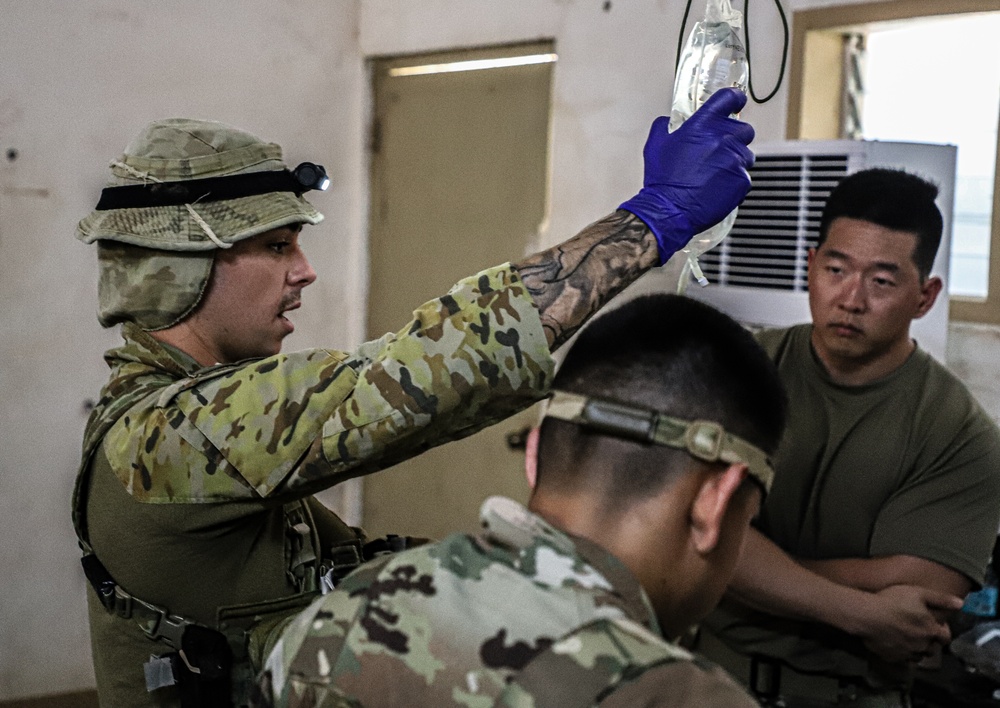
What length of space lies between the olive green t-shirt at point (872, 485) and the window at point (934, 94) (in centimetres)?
57

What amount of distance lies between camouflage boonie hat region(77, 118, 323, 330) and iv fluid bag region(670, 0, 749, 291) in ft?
1.96

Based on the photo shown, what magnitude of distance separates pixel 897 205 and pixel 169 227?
134 centimetres

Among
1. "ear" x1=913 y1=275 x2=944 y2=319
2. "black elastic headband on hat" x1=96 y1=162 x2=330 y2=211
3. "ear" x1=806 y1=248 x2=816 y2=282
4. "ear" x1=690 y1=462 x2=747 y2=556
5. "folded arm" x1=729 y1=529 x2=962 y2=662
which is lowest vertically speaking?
"folded arm" x1=729 y1=529 x2=962 y2=662

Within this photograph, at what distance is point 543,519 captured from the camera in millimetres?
1004

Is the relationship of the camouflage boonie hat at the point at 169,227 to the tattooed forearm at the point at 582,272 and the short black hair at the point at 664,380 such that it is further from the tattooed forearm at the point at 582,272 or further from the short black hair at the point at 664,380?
the short black hair at the point at 664,380

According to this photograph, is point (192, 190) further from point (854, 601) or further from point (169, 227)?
point (854, 601)

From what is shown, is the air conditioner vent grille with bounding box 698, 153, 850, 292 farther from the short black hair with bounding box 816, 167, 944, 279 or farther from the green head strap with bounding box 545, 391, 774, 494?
the green head strap with bounding box 545, 391, 774, 494

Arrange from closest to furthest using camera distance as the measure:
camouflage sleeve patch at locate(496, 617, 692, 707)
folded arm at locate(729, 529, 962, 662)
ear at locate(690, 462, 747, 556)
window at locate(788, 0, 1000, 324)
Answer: camouflage sleeve patch at locate(496, 617, 692, 707)
ear at locate(690, 462, 747, 556)
folded arm at locate(729, 529, 962, 662)
window at locate(788, 0, 1000, 324)

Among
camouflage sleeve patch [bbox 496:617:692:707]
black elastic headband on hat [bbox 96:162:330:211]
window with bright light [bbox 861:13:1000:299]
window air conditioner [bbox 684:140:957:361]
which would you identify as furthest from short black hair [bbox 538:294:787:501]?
window with bright light [bbox 861:13:1000:299]

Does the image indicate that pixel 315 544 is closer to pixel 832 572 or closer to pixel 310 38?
pixel 832 572

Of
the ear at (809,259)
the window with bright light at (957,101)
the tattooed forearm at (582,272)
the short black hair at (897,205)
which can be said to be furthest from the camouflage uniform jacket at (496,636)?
the window with bright light at (957,101)

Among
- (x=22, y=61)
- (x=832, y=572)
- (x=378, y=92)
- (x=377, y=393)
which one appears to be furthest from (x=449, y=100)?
(x=377, y=393)

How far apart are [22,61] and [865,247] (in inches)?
110

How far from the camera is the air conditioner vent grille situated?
2275 millimetres
